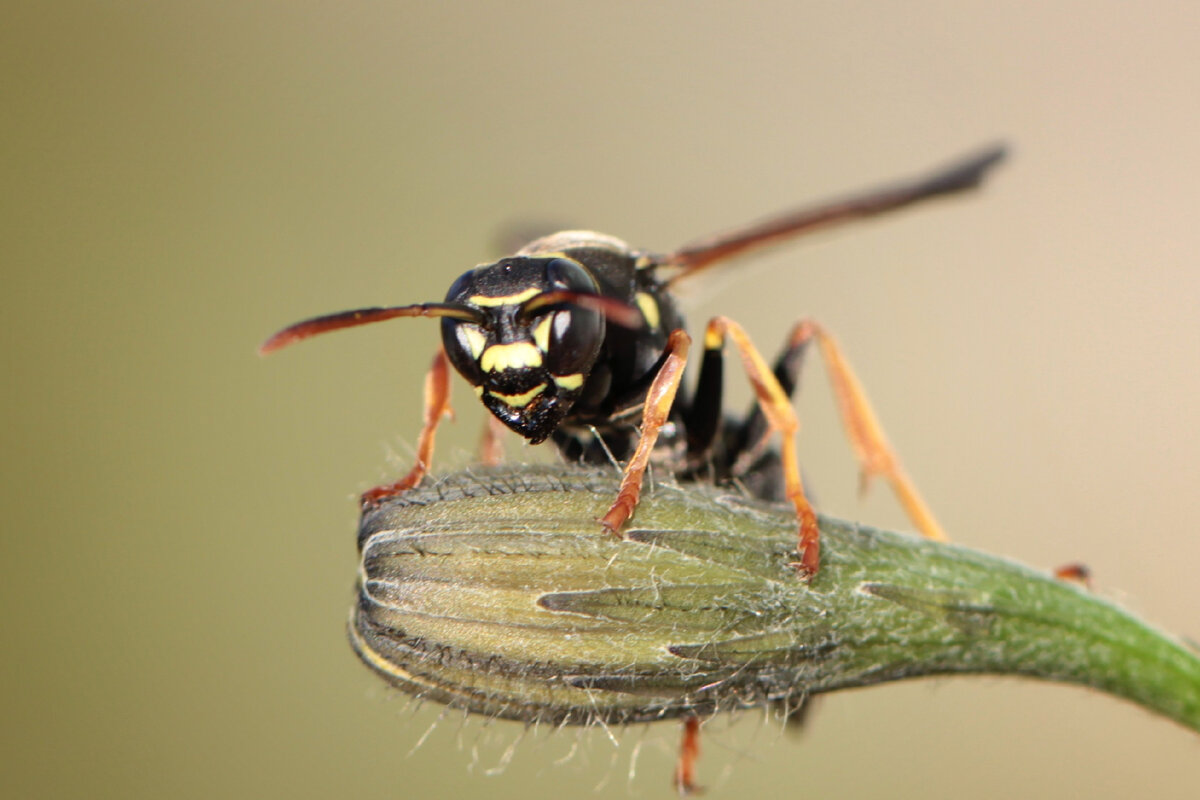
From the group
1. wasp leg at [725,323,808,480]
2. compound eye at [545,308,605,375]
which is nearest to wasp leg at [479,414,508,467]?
compound eye at [545,308,605,375]

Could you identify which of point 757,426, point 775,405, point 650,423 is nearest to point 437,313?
point 650,423

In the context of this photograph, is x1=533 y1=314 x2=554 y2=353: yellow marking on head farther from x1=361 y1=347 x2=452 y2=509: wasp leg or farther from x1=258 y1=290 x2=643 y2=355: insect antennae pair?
x1=361 y1=347 x2=452 y2=509: wasp leg

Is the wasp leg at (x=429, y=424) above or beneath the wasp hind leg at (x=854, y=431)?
beneath

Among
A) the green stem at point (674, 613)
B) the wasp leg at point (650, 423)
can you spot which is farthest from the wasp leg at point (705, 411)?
the green stem at point (674, 613)

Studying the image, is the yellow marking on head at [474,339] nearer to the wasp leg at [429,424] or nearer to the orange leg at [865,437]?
the wasp leg at [429,424]

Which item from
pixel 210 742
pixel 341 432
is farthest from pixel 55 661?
pixel 341 432

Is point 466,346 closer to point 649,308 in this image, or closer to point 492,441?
point 492,441
